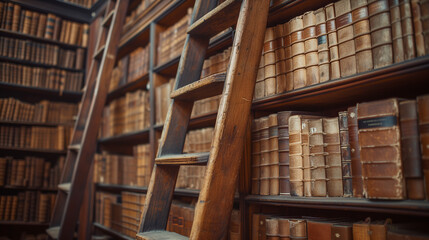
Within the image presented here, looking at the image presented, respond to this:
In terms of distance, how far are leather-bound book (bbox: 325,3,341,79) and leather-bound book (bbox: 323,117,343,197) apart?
0.59 ft

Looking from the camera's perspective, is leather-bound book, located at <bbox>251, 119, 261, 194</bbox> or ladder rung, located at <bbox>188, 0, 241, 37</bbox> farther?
leather-bound book, located at <bbox>251, 119, 261, 194</bbox>

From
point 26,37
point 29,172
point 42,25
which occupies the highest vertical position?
point 42,25

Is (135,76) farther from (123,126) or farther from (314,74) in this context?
(314,74)

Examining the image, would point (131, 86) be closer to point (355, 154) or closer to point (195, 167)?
point (195, 167)

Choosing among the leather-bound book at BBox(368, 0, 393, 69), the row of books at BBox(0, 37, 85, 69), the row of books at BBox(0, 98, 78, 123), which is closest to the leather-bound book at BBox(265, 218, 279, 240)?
the leather-bound book at BBox(368, 0, 393, 69)

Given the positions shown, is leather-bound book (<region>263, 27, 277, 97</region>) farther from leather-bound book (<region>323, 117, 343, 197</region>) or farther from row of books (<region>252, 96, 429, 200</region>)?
leather-bound book (<region>323, 117, 343, 197</region>)

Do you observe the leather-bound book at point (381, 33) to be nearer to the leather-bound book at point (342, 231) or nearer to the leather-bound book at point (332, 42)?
the leather-bound book at point (332, 42)

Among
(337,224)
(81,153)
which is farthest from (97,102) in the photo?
(337,224)

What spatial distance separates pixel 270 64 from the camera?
1333mm

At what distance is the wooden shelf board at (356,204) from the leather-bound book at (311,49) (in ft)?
1.42

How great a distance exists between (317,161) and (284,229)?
29 cm

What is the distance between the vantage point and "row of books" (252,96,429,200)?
889 mm

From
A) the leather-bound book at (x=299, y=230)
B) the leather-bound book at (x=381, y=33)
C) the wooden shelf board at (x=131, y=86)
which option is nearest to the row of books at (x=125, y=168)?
the wooden shelf board at (x=131, y=86)

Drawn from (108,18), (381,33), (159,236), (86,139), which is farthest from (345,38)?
(108,18)
